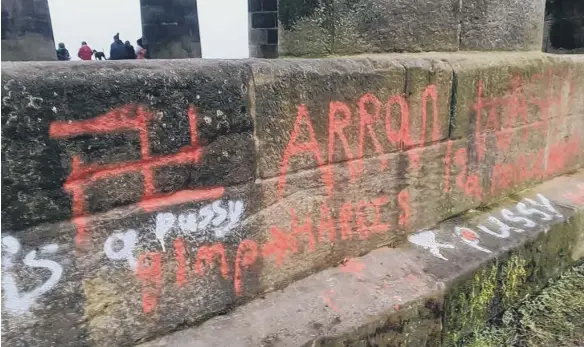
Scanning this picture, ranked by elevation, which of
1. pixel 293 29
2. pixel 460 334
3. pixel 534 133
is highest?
pixel 293 29

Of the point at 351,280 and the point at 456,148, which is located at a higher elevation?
the point at 456,148

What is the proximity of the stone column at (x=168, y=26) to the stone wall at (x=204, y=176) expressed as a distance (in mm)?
12073

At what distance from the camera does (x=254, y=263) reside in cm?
195

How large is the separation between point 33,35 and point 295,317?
12439 millimetres

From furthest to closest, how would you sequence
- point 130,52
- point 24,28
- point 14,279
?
point 130,52, point 24,28, point 14,279

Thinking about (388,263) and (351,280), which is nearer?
(351,280)

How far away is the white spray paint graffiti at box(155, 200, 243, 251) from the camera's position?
5.47ft

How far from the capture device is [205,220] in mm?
1766

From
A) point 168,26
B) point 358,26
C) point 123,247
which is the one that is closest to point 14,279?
point 123,247

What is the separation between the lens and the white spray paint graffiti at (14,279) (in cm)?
136

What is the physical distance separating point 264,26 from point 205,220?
417 inches

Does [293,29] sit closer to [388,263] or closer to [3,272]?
[388,263]

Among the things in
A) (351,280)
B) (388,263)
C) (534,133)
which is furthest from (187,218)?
(534,133)

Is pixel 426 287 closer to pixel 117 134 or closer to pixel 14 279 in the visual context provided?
pixel 117 134
